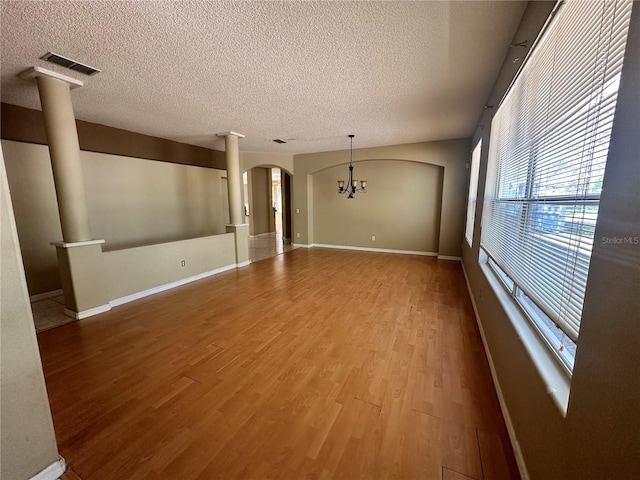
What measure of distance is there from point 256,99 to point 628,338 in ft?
12.1

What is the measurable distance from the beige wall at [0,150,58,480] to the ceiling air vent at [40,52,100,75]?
6.67 feet

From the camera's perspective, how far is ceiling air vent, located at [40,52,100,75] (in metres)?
2.28

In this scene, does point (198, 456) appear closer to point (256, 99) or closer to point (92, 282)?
point (92, 282)

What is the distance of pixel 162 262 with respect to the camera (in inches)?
158

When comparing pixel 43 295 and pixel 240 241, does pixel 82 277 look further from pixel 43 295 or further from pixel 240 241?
pixel 240 241

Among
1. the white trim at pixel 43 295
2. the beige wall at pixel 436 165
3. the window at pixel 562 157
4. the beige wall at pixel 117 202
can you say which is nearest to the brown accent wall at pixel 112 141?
the beige wall at pixel 117 202

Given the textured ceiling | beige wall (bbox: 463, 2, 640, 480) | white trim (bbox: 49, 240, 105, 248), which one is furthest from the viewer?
white trim (bbox: 49, 240, 105, 248)

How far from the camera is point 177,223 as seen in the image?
220 inches

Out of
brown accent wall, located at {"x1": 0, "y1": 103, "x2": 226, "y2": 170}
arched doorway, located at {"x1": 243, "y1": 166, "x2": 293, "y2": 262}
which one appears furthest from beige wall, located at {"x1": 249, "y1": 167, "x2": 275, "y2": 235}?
brown accent wall, located at {"x1": 0, "y1": 103, "x2": 226, "y2": 170}

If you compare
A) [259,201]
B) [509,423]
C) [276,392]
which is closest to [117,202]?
[276,392]

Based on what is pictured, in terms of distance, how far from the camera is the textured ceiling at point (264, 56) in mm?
1773

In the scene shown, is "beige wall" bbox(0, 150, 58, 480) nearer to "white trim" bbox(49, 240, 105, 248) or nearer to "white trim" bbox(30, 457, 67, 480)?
"white trim" bbox(30, 457, 67, 480)

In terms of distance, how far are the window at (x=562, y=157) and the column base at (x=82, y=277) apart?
4301mm

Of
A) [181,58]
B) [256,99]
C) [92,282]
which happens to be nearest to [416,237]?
[256,99]
